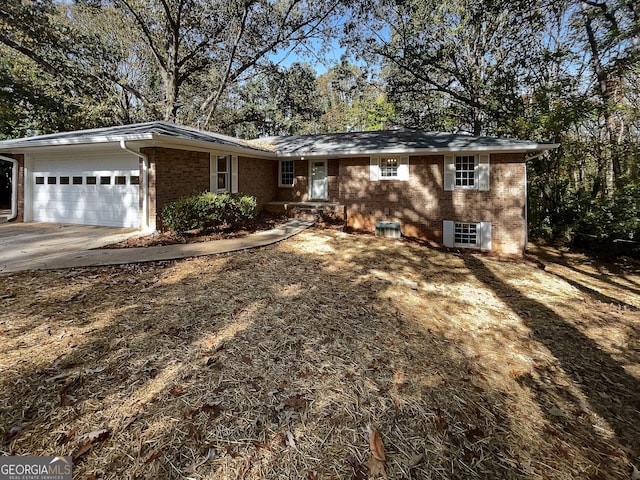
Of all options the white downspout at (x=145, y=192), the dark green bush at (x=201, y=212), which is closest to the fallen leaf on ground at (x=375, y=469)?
the dark green bush at (x=201, y=212)

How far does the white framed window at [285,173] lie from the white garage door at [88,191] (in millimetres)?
6567

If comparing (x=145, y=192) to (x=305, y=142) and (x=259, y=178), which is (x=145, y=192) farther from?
(x=305, y=142)

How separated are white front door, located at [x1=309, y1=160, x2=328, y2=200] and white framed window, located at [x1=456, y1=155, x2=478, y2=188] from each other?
205 inches

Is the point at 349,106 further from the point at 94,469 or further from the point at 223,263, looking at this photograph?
the point at 94,469

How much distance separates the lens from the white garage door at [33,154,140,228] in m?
9.73

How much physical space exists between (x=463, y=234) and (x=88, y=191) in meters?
12.3

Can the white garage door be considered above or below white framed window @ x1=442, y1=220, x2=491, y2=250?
above

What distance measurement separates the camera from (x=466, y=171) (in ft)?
36.6

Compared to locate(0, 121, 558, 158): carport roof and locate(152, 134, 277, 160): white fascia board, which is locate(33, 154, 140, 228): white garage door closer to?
locate(0, 121, 558, 158): carport roof

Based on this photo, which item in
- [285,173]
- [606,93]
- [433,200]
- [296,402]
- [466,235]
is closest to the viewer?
[296,402]

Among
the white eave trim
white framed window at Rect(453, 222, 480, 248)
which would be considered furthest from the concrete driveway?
white framed window at Rect(453, 222, 480, 248)

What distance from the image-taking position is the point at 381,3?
51.0ft

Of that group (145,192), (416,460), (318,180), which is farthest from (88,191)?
(416,460)

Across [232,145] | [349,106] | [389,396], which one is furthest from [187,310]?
[349,106]
